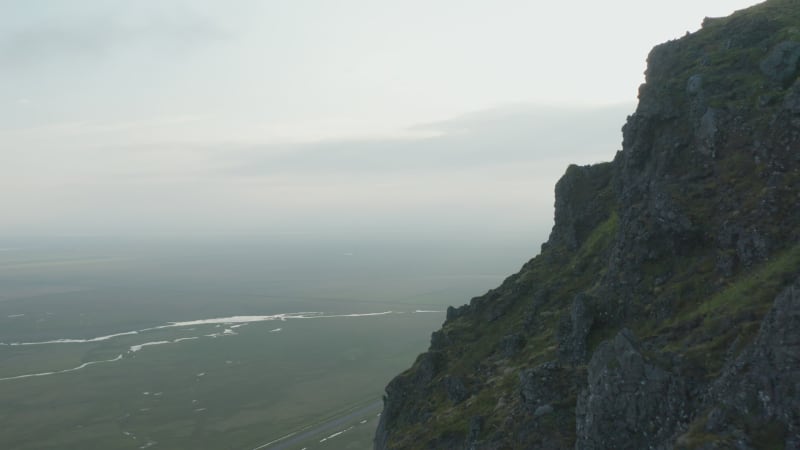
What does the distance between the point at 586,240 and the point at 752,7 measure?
35065 millimetres


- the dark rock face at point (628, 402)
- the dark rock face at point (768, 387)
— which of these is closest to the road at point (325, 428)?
the dark rock face at point (628, 402)

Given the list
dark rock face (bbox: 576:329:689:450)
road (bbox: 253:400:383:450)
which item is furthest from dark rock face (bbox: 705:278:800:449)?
road (bbox: 253:400:383:450)

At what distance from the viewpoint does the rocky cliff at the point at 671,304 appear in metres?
21.7

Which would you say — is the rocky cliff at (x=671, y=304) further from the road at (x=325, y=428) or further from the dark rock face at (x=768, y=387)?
the road at (x=325, y=428)

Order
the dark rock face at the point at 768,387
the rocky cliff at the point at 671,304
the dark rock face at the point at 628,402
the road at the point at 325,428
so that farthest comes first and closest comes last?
the road at the point at 325,428
the dark rock face at the point at 628,402
the rocky cliff at the point at 671,304
the dark rock face at the point at 768,387

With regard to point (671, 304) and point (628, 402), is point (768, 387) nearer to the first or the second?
point (628, 402)

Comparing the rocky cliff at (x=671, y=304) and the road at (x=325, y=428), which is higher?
the rocky cliff at (x=671, y=304)

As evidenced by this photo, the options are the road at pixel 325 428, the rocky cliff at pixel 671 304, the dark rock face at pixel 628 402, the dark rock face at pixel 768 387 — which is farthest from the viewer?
the road at pixel 325 428

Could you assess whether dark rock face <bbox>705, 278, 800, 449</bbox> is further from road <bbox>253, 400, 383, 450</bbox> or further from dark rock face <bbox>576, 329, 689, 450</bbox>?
road <bbox>253, 400, 383, 450</bbox>

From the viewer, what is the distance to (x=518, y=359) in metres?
53.0

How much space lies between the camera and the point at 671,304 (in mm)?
36406

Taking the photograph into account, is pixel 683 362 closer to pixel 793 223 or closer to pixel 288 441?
pixel 793 223

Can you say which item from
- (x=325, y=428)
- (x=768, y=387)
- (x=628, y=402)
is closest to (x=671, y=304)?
(x=628, y=402)

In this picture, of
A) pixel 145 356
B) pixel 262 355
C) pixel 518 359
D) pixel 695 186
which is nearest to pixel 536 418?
pixel 518 359
